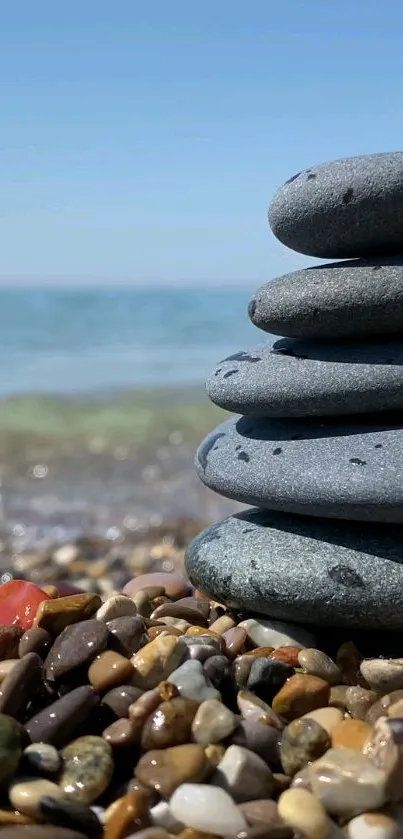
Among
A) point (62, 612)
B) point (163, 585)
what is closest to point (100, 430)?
point (163, 585)

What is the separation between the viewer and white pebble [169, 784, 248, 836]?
2797mm

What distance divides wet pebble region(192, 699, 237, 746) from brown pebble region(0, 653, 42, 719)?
0.62 m

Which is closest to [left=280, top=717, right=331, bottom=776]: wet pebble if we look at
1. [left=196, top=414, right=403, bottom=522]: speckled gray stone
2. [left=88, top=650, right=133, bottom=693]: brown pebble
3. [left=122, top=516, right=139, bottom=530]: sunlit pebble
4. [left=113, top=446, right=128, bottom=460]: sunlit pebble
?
[left=88, top=650, right=133, bottom=693]: brown pebble

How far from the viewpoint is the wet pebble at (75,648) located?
3.43 m

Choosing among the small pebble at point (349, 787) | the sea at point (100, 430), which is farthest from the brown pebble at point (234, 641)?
the sea at point (100, 430)

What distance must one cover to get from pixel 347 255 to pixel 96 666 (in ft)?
7.13

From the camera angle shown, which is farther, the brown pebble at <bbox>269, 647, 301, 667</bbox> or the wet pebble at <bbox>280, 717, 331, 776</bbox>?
the brown pebble at <bbox>269, 647, 301, 667</bbox>

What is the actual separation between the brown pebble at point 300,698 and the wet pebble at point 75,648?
69 centimetres

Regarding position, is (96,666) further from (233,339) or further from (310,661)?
(233,339)

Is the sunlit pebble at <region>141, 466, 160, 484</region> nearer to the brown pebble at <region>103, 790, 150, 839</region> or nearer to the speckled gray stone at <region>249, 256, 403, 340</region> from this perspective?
the speckled gray stone at <region>249, 256, 403, 340</region>

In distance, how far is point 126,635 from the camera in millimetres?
3639

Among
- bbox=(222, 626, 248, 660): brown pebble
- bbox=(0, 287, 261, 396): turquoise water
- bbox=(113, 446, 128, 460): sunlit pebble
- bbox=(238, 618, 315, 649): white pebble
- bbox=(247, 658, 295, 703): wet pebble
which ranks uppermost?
bbox=(247, 658, 295, 703): wet pebble

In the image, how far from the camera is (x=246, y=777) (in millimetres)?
2992

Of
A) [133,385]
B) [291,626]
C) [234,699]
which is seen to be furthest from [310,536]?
[133,385]
